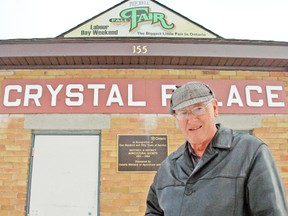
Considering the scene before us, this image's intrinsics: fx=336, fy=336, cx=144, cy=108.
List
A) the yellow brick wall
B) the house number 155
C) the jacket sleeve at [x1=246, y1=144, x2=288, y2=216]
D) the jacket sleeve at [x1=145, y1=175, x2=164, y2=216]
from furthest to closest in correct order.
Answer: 1. the house number 155
2. the yellow brick wall
3. the jacket sleeve at [x1=145, y1=175, x2=164, y2=216]
4. the jacket sleeve at [x1=246, y1=144, x2=288, y2=216]

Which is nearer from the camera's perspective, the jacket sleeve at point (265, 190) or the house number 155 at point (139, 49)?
the jacket sleeve at point (265, 190)

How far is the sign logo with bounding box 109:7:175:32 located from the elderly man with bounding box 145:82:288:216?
5274 mm

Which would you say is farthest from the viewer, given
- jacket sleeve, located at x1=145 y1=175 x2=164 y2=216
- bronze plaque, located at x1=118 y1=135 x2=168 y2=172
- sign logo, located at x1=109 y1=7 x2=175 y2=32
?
sign logo, located at x1=109 y1=7 x2=175 y2=32

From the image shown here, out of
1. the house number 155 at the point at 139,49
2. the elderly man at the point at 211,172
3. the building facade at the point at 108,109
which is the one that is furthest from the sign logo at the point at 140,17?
the elderly man at the point at 211,172

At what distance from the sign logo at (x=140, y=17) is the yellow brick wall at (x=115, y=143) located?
1433 millimetres

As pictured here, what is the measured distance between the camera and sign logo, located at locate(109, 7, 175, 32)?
6746 millimetres

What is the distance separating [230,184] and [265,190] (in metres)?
0.14

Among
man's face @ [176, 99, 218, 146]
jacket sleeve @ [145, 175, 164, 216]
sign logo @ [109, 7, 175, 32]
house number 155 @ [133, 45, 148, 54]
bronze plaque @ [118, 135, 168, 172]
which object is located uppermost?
sign logo @ [109, 7, 175, 32]

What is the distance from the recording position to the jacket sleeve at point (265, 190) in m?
1.33

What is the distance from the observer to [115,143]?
539cm

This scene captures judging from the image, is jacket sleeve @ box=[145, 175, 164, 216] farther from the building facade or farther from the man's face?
the building facade

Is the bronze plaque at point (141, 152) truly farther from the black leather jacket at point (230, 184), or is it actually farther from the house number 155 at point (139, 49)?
the black leather jacket at point (230, 184)

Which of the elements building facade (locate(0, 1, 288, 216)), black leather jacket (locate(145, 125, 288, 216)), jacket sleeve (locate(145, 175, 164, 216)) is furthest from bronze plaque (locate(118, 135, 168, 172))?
black leather jacket (locate(145, 125, 288, 216))

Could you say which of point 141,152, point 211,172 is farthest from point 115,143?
point 211,172
